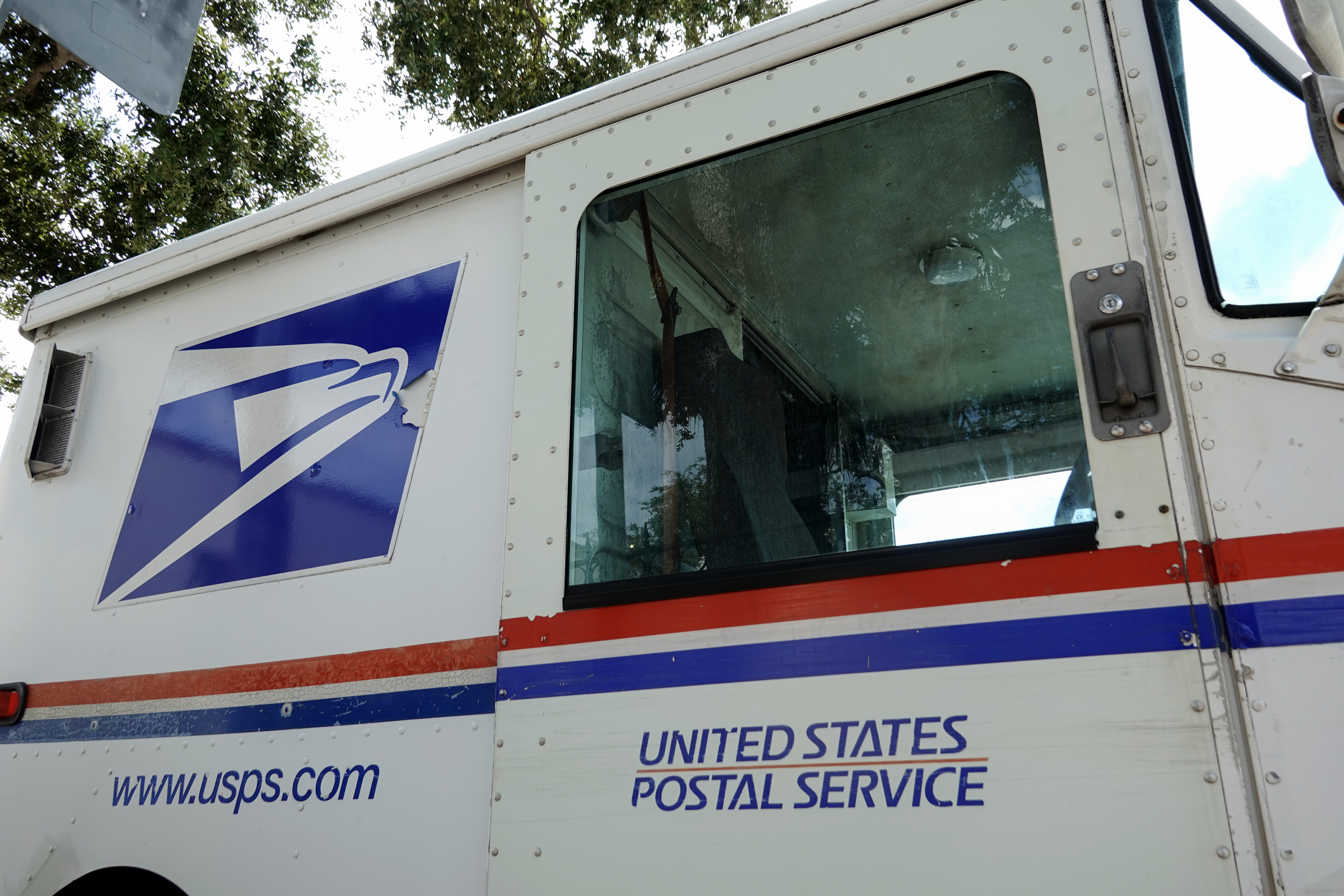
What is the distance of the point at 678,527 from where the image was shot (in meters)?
1.98

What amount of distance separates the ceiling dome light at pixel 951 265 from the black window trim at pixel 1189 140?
0.38m

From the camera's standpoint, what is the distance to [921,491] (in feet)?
5.82

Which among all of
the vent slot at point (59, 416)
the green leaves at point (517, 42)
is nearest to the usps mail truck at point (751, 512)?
the vent slot at point (59, 416)

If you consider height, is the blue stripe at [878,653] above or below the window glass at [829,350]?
below

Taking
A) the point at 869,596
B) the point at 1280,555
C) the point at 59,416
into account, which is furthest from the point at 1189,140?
the point at 59,416

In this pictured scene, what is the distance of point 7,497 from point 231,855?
5.32ft

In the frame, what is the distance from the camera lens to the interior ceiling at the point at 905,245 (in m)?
1.79

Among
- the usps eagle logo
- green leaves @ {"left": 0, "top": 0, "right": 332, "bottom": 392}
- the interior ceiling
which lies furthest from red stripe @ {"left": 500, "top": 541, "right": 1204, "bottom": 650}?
green leaves @ {"left": 0, "top": 0, "right": 332, "bottom": 392}

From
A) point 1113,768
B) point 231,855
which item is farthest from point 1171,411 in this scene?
point 231,855

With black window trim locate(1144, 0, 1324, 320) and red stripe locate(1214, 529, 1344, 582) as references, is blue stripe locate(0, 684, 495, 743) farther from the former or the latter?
black window trim locate(1144, 0, 1324, 320)

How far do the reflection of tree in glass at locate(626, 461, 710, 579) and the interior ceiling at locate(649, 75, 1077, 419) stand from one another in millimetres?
382

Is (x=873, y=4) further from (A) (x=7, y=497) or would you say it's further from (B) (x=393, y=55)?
(B) (x=393, y=55)

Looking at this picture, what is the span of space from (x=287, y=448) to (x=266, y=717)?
679mm

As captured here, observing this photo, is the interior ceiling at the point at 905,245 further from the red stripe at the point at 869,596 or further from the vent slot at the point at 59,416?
the vent slot at the point at 59,416
